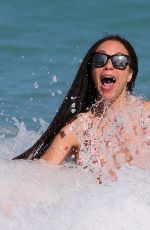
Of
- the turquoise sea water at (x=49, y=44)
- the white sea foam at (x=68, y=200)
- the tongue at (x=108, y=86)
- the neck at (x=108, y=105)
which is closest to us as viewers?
the white sea foam at (x=68, y=200)

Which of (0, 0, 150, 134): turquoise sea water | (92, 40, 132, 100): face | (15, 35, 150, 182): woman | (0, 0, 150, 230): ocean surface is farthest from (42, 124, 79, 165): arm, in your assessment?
(0, 0, 150, 134): turquoise sea water

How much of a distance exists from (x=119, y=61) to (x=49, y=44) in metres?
5.99

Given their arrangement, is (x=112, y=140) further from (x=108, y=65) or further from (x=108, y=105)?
(x=108, y=65)

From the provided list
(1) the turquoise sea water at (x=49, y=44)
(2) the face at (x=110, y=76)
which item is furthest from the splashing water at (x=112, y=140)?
(1) the turquoise sea water at (x=49, y=44)

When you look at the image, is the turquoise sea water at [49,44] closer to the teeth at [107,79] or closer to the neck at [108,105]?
the neck at [108,105]

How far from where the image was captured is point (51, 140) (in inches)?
176

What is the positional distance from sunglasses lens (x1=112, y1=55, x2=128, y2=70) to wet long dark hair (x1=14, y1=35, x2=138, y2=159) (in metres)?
0.11

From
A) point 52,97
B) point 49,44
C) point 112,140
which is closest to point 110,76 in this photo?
point 112,140

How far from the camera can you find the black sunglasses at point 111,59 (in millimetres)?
4344

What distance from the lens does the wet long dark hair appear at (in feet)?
14.6

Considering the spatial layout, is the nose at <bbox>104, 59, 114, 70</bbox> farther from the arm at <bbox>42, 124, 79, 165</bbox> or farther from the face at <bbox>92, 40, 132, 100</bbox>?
the arm at <bbox>42, 124, 79, 165</bbox>

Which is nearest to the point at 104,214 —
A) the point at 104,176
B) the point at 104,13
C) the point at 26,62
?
the point at 104,176

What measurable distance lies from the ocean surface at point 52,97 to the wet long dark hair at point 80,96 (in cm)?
28

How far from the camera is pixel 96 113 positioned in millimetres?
4504
